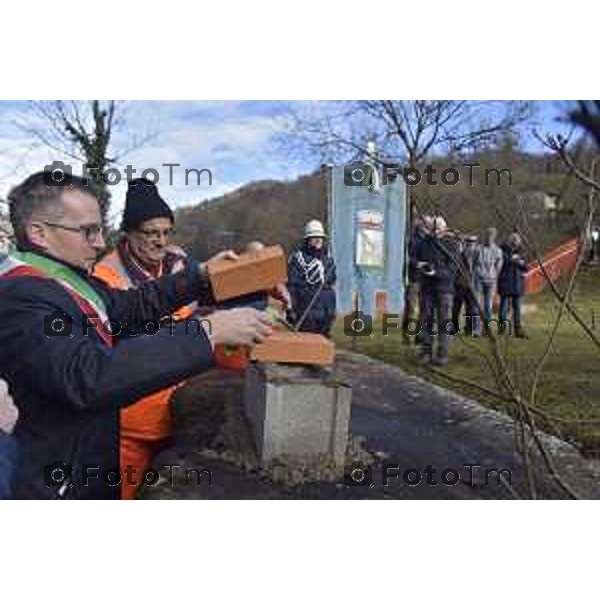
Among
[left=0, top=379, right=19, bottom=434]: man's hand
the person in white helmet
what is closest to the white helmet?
the person in white helmet

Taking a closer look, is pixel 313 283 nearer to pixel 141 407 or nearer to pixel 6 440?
pixel 141 407

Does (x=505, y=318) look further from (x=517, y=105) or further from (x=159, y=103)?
(x=159, y=103)

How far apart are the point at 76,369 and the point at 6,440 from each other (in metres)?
0.47

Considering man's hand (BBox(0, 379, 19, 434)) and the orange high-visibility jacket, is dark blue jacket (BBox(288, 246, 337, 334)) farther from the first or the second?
man's hand (BBox(0, 379, 19, 434))

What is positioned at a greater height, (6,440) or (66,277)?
(66,277)

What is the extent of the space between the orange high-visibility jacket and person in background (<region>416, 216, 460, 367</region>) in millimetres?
554

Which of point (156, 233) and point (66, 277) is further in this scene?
point (156, 233)

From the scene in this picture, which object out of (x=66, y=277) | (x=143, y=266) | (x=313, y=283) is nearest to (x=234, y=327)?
(x=66, y=277)

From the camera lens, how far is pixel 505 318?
78.7 inches

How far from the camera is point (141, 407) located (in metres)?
1.97

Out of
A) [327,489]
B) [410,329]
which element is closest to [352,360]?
[410,329]

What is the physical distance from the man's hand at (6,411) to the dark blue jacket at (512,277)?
3.58ft

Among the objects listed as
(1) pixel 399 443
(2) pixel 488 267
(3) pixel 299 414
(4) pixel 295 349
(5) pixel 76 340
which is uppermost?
(2) pixel 488 267

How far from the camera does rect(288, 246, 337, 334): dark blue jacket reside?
2158mm
